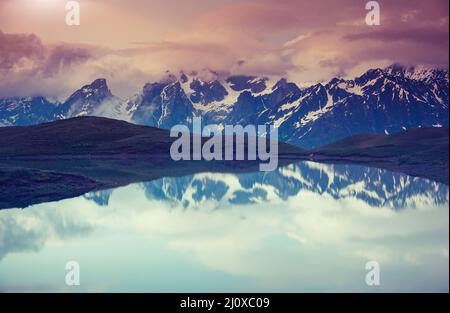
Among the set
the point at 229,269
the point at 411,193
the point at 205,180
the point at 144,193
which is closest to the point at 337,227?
the point at 229,269

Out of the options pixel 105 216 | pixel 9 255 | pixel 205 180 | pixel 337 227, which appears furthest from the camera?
pixel 205 180

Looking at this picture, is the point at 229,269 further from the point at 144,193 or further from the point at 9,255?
the point at 144,193

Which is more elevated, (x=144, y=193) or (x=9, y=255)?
(x=144, y=193)

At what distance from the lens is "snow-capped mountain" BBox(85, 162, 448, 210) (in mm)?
91500

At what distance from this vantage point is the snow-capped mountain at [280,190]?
300 feet

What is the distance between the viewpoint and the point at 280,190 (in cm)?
11181

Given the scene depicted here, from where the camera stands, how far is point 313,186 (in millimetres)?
122562

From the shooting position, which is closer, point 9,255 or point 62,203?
point 9,255
